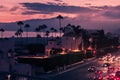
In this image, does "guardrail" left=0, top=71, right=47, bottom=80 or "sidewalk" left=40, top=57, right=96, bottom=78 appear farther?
"sidewalk" left=40, top=57, right=96, bottom=78

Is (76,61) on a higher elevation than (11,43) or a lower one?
lower

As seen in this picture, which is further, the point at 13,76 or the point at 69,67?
the point at 69,67

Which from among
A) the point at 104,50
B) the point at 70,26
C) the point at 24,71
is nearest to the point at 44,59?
the point at 24,71

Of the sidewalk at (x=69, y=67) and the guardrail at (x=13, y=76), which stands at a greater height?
the guardrail at (x=13, y=76)

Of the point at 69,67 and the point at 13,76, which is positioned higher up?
the point at 13,76

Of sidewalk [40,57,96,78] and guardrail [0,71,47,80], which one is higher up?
guardrail [0,71,47,80]

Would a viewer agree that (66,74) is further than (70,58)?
No

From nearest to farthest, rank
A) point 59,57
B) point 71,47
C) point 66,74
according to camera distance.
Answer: point 66,74, point 59,57, point 71,47

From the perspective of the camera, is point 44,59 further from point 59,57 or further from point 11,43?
point 11,43

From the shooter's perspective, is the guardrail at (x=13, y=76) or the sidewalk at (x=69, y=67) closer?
the guardrail at (x=13, y=76)

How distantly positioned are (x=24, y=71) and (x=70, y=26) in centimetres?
10761

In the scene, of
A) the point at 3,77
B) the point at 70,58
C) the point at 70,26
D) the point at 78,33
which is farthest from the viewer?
the point at 70,26

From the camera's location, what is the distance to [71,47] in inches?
5551

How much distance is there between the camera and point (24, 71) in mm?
Answer: 72938
